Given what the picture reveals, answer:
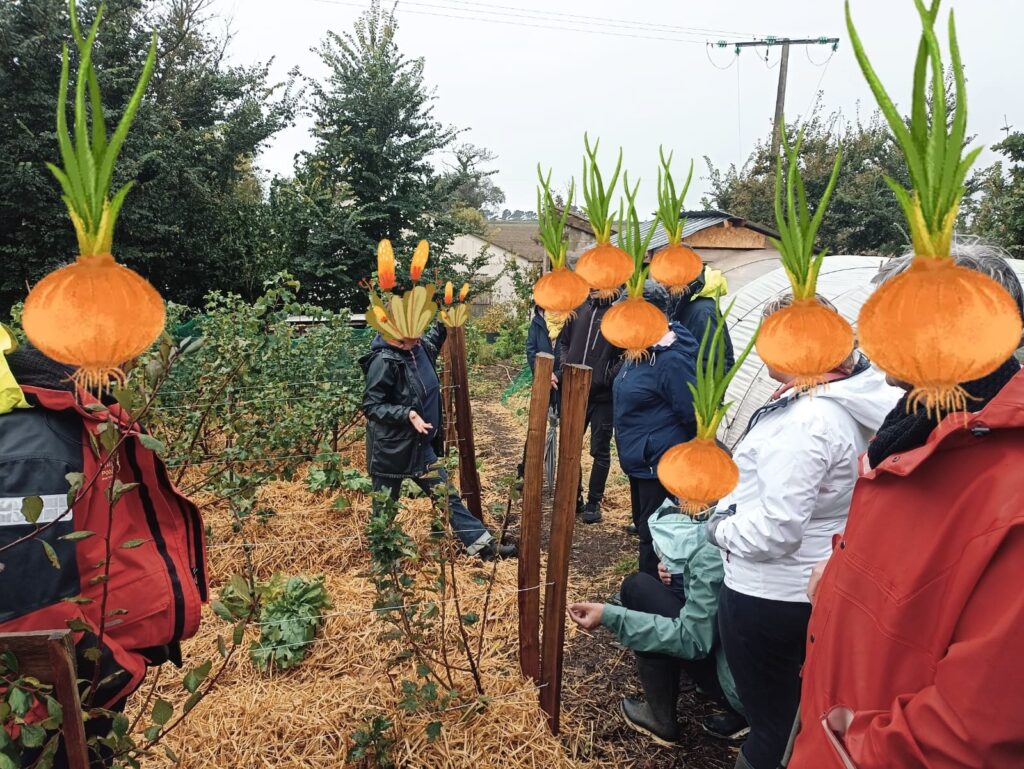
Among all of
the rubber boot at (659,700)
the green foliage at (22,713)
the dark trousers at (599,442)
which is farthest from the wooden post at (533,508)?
the dark trousers at (599,442)

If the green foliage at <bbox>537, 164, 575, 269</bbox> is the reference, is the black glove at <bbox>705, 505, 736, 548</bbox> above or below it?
below

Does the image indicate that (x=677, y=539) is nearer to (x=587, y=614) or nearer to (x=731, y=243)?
(x=587, y=614)


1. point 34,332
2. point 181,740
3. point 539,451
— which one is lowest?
point 181,740

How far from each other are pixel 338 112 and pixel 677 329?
11731 millimetres

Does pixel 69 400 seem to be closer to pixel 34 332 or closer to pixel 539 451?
pixel 34 332

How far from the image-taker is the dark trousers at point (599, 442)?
14.7ft

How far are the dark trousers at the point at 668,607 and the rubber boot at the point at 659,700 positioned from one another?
56 millimetres

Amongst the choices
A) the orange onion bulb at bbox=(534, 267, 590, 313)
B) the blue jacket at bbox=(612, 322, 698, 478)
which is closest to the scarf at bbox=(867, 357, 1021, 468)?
the orange onion bulb at bbox=(534, 267, 590, 313)

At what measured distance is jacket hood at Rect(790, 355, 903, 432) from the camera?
1.62 meters

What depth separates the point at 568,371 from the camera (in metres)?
2.05

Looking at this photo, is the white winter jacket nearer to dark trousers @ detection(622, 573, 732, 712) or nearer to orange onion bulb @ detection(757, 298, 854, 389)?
dark trousers @ detection(622, 573, 732, 712)

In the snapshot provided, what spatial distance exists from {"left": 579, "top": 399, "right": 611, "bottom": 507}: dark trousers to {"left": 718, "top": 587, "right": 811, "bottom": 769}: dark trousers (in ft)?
8.79

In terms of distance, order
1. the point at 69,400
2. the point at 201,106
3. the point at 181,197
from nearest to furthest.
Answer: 1. the point at 69,400
2. the point at 181,197
3. the point at 201,106

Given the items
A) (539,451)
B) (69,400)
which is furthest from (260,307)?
(69,400)
